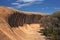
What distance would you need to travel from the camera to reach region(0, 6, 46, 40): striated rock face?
3341cm

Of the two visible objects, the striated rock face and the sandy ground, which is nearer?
the sandy ground

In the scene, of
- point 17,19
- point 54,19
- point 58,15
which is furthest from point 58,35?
point 17,19

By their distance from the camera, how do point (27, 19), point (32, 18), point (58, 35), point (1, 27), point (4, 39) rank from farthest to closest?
1. point (32, 18)
2. point (27, 19)
3. point (58, 35)
4. point (1, 27)
5. point (4, 39)

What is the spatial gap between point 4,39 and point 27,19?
3122 centimetres

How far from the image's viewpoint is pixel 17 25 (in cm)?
4847

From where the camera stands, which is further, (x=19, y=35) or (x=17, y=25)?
(x=17, y=25)

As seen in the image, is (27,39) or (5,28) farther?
(27,39)

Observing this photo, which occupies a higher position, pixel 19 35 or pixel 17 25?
pixel 19 35

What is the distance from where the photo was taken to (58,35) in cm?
3634

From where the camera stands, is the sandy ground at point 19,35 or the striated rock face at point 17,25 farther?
→ the striated rock face at point 17,25

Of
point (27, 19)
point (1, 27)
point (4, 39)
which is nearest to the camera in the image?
point (4, 39)

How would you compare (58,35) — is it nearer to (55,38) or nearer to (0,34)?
(55,38)

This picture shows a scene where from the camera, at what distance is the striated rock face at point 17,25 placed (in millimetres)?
33406

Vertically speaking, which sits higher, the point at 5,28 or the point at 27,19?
the point at 5,28
